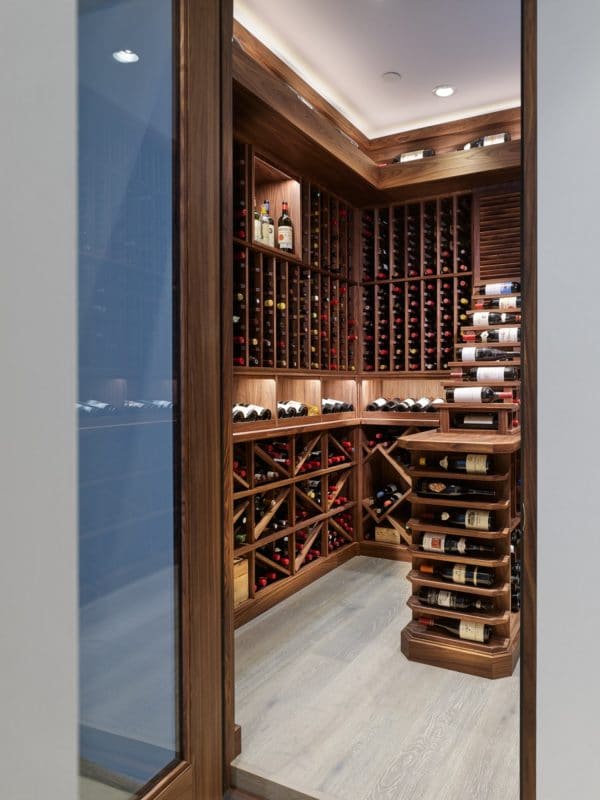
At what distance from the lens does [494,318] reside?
320 centimetres

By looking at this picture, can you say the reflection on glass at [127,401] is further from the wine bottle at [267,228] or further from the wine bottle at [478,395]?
the wine bottle at [267,228]

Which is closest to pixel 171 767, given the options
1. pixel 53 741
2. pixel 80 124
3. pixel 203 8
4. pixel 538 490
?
pixel 53 741

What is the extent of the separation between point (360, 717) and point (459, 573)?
730 millimetres

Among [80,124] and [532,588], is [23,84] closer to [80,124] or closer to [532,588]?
[80,124]

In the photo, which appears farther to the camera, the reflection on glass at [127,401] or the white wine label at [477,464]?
the white wine label at [477,464]

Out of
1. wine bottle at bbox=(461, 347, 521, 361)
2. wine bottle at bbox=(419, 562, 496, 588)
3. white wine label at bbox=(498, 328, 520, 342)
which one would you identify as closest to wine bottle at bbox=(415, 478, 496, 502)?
wine bottle at bbox=(419, 562, 496, 588)

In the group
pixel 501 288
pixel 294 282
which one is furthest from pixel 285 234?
pixel 501 288

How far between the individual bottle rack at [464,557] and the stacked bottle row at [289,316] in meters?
1.08

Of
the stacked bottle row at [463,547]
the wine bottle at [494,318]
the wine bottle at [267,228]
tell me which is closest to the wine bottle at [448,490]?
the stacked bottle row at [463,547]

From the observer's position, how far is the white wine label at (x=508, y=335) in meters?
2.99

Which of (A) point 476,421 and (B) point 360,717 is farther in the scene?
(A) point 476,421

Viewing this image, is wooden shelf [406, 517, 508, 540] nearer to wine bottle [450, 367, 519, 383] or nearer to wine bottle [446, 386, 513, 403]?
wine bottle [446, 386, 513, 403]

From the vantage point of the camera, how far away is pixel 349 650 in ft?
9.09

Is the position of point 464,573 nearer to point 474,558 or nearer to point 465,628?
point 474,558
